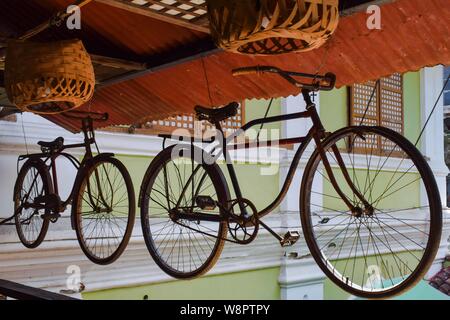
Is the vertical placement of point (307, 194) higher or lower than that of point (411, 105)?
lower

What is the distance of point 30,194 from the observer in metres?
5.00

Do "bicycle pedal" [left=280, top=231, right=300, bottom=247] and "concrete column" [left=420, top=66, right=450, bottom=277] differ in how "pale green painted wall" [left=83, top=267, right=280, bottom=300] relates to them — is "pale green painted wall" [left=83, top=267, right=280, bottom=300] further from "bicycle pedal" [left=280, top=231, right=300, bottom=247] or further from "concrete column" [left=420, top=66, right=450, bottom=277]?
"concrete column" [left=420, top=66, right=450, bottom=277]

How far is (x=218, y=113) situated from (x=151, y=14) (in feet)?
2.06

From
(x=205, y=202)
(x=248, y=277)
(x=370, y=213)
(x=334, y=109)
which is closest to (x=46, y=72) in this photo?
(x=205, y=202)

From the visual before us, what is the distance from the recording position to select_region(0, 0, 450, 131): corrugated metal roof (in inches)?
103

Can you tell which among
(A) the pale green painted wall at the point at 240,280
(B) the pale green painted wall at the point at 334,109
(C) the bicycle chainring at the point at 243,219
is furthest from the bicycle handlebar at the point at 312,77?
(B) the pale green painted wall at the point at 334,109

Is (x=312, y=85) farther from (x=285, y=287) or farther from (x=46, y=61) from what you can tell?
(x=285, y=287)

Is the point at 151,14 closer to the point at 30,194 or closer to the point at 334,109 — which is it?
the point at 30,194

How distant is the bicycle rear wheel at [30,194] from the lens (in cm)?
450

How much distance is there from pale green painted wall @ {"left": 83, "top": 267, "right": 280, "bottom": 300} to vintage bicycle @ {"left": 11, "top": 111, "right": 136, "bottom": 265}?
75 centimetres

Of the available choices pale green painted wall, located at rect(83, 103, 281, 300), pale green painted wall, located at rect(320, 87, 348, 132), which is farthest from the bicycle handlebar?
pale green painted wall, located at rect(320, 87, 348, 132)

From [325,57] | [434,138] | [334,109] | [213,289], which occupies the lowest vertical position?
[213,289]

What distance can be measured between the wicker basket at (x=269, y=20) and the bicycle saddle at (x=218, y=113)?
1.09m
